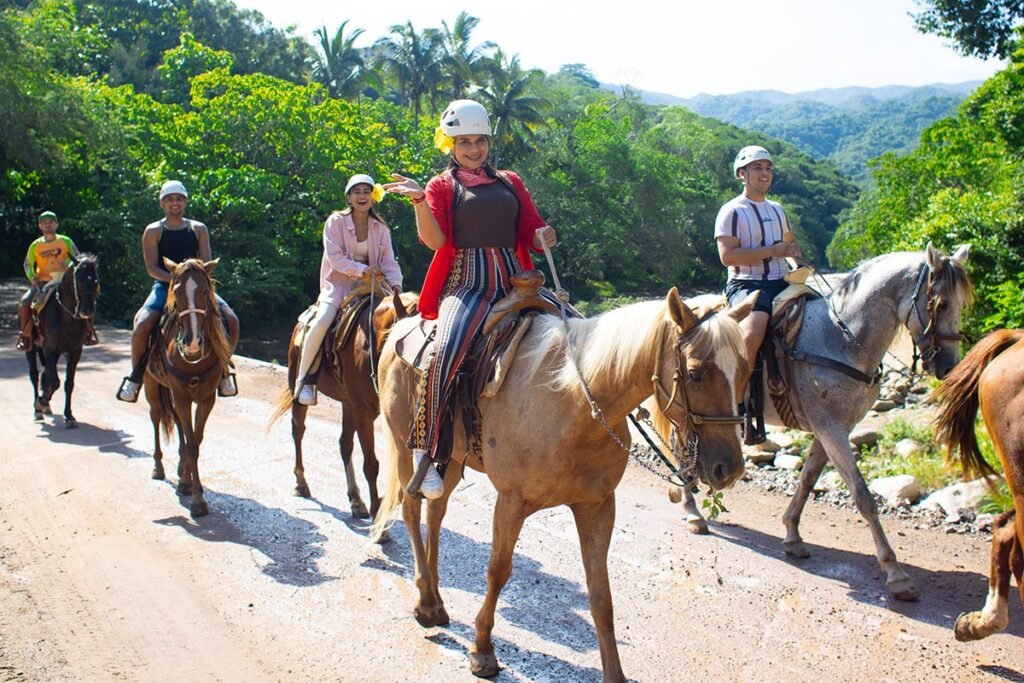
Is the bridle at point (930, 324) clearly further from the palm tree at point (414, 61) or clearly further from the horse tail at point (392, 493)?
the palm tree at point (414, 61)

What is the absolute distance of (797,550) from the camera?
22.6 ft

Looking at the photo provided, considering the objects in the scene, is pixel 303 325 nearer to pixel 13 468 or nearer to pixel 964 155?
pixel 13 468

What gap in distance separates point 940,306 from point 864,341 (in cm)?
60

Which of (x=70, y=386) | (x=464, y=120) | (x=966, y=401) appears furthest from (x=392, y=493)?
(x=70, y=386)

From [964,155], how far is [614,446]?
23759 millimetres

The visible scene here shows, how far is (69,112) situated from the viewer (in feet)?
71.7

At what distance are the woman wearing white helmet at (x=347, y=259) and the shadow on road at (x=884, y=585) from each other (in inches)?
151

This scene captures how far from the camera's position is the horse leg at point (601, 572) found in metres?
4.58

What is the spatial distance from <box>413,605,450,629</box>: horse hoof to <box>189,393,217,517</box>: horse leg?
289 cm

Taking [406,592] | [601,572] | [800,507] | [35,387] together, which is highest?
[601,572]

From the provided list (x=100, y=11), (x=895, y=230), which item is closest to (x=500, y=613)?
(x=895, y=230)

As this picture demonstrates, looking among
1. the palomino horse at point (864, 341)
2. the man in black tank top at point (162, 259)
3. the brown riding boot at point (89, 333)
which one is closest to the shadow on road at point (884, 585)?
the palomino horse at point (864, 341)

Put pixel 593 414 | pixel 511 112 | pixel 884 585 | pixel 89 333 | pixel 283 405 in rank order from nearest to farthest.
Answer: pixel 593 414 → pixel 884 585 → pixel 283 405 → pixel 89 333 → pixel 511 112

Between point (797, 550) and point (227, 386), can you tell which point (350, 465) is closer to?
point (227, 386)
